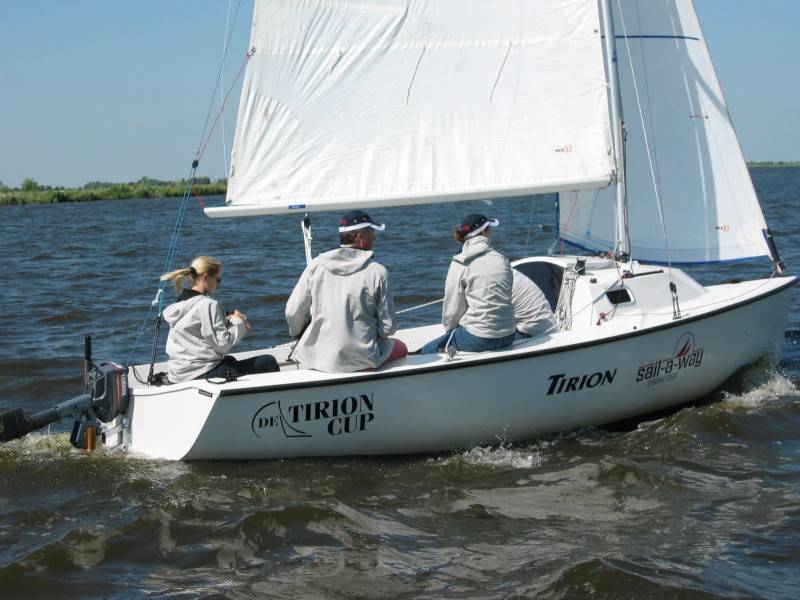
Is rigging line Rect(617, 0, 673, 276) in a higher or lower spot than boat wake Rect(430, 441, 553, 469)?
higher

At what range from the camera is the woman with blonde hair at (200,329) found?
6.49m

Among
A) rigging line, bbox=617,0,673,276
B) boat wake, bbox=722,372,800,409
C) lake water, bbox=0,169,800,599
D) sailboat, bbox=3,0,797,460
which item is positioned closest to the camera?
lake water, bbox=0,169,800,599

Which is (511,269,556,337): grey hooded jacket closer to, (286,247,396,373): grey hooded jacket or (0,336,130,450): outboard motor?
(286,247,396,373): grey hooded jacket

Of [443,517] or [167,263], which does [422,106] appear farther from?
[443,517]

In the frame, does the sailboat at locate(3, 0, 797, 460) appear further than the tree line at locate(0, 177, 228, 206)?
No

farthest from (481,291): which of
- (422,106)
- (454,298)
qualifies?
(422,106)

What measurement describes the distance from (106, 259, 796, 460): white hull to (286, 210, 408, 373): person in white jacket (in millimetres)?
141

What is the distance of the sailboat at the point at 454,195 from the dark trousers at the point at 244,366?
1.04 ft

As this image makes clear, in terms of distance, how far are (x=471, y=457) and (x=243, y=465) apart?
155cm

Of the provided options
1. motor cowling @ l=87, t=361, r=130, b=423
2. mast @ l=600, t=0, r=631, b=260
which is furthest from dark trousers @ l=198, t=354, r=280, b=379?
mast @ l=600, t=0, r=631, b=260

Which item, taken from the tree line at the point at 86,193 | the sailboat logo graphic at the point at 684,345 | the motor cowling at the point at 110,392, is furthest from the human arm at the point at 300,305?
the tree line at the point at 86,193

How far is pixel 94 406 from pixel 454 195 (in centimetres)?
296

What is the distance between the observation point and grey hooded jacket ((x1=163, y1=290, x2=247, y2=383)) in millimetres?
6488

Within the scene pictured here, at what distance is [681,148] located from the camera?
8.57 meters
